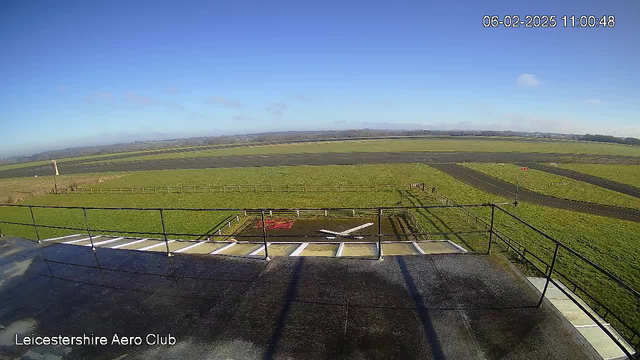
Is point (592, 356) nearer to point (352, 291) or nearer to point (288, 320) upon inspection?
point (352, 291)

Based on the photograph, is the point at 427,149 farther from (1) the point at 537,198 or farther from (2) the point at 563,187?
(1) the point at 537,198

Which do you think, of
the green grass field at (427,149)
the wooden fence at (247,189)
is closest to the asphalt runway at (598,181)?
the wooden fence at (247,189)

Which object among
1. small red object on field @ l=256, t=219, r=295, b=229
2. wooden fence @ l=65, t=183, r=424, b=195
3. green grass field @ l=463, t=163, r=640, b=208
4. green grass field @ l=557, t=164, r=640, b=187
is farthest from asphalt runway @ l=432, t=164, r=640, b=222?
small red object on field @ l=256, t=219, r=295, b=229

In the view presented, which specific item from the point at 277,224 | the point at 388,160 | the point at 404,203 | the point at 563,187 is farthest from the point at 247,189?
the point at 563,187

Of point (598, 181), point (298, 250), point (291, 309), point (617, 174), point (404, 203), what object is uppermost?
point (291, 309)

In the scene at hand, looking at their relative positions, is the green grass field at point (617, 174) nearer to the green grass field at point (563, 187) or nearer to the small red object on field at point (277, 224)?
the green grass field at point (563, 187)

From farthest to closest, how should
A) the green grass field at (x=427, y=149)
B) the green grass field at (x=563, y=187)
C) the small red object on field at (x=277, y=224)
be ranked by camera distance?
the green grass field at (x=427, y=149) → the green grass field at (x=563, y=187) → the small red object on field at (x=277, y=224)
